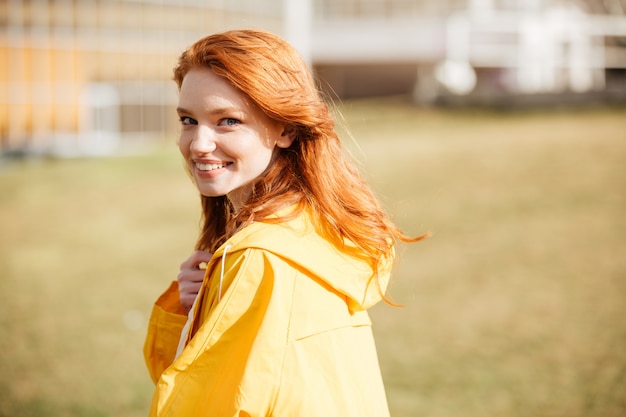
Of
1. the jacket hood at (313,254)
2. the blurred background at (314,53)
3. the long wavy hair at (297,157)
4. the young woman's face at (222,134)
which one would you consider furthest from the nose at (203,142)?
the blurred background at (314,53)

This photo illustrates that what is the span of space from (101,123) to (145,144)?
5.10ft

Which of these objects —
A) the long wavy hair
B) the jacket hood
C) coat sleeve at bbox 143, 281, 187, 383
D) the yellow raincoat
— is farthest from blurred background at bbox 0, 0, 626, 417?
coat sleeve at bbox 143, 281, 187, 383

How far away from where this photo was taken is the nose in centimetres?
183

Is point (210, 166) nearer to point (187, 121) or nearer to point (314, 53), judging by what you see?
point (187, 121)

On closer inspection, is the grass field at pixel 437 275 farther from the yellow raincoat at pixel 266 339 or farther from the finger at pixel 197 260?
the yellow raincoat at pixel 266 339

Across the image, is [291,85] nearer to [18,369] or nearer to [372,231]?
[372,231]

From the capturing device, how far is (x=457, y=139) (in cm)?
1557

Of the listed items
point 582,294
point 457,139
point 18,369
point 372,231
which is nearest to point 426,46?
point 457,139

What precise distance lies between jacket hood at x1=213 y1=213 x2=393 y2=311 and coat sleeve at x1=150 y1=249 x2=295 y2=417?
0.11 feet

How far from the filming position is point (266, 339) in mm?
1584

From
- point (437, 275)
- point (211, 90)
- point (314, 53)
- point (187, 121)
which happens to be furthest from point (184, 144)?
point (314, 53)

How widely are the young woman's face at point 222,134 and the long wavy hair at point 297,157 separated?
0.10 ft

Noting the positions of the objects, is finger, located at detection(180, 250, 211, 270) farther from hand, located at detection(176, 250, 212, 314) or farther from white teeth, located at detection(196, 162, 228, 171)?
white teeth, located at detection(196, 162, 228, 171)

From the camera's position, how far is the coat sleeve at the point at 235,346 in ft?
5.19
